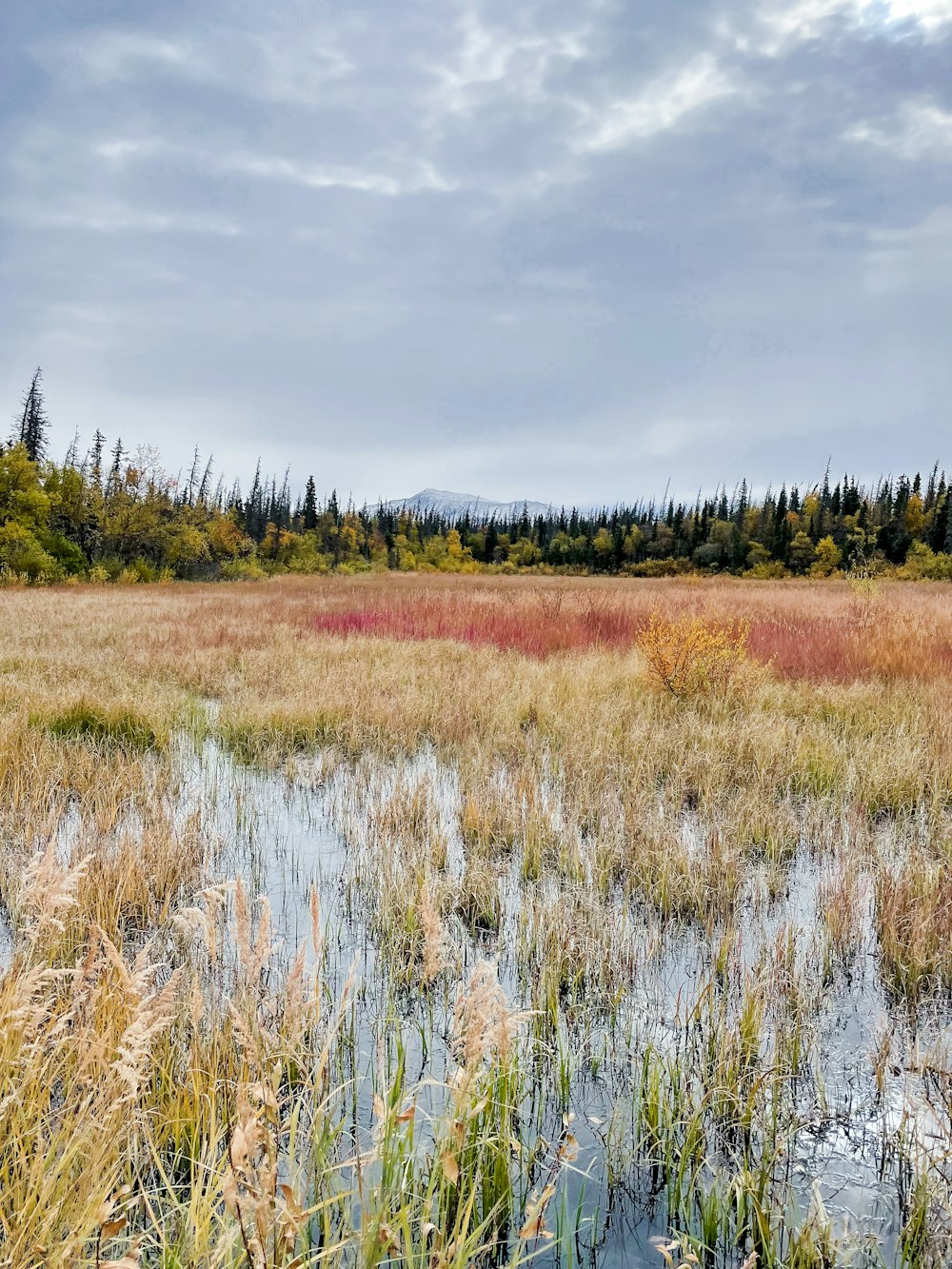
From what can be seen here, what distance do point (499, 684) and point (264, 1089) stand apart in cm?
719

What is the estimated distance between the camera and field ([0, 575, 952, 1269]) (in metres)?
1.61

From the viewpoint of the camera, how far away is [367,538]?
8550cm

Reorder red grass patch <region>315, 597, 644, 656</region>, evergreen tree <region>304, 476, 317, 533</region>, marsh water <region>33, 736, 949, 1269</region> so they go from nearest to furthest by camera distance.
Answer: marsh water <region>33, 736, 949, 1269</region> → red grass patch <region>315, 597, 644, 656</region> → evergreen tree <region>304, 476, 317, 533</region>

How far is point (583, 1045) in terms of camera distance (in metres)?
2.46

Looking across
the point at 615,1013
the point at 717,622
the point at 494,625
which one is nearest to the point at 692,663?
the point at 717,622

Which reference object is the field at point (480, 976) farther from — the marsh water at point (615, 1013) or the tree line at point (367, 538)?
the tree line at point (367, 538)

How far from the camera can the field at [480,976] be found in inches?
63.2

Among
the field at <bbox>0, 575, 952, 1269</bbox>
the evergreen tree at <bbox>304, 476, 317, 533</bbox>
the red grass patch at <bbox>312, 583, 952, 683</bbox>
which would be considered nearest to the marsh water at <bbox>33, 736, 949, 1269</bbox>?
the field at <bbox>0, 575, 952, 1269</bbox>

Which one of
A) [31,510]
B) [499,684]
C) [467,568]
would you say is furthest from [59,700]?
[467,568]

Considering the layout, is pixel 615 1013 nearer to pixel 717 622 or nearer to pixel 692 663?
pixel 692 663

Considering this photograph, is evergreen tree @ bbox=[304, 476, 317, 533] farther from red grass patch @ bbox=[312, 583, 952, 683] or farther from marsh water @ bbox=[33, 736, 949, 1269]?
marsh water @ bbox=[33, 736, 949, 1269]

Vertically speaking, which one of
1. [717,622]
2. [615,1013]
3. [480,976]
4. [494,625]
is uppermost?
[717,622]

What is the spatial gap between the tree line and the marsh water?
64.5 ft

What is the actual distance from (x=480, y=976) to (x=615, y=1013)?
4.09ft
